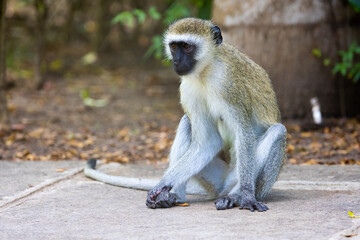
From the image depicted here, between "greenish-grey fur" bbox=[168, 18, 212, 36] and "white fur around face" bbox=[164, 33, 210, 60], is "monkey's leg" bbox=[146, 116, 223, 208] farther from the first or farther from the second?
"greenish-grey fur" bbox=[168, 18, 212, 36]

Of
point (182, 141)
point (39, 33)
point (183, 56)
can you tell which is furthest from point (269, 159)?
point (39, 33)

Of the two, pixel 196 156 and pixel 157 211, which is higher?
pixel 196 156

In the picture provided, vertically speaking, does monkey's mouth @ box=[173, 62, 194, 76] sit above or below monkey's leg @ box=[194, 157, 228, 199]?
above

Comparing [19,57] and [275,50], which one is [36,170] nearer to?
[275,50]

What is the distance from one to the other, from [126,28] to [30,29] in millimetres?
3263

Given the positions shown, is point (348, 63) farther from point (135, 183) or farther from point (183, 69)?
point (183, 69)

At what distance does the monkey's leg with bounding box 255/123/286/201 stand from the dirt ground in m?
2.33

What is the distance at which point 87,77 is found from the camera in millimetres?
14531

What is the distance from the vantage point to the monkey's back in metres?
5.53

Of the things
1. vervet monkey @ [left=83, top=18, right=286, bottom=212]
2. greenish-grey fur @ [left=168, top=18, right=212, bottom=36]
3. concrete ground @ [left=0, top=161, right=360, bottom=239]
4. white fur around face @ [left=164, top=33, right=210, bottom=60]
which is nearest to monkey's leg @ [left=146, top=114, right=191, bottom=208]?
vervet monkey @ [left=83, top=18, right=286, bottom=212]

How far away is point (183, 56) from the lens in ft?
18.3

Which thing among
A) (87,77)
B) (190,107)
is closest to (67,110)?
(87,77)

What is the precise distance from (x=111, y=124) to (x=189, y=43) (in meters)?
5.44

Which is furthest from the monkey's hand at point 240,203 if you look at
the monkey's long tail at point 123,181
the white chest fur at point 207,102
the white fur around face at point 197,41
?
the white fur around face at point 197,41
